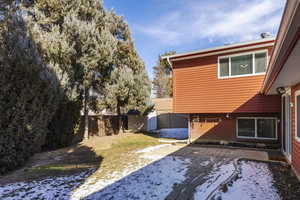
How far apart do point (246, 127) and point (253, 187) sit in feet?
16.7

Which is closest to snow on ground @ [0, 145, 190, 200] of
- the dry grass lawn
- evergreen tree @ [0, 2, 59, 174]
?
the dry grass lawn

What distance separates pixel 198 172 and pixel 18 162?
5.01 m

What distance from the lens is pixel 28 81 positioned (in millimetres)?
5129

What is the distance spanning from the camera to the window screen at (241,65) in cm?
748

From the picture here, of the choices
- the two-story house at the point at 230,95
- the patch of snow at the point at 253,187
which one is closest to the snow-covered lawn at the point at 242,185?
the patch of snow at the point at 253,187

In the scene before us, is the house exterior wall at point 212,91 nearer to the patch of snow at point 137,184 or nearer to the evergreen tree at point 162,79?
the patch of snow at point 137,184

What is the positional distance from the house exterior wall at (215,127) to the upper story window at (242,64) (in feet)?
6.19

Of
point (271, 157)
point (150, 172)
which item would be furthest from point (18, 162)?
point (271, 157)

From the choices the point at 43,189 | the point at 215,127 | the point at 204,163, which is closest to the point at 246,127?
the point at 215,127

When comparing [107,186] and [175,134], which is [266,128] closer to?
[175,134]

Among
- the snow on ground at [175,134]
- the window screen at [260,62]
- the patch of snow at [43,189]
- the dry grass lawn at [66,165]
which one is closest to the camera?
the patch of snow at [43,189]

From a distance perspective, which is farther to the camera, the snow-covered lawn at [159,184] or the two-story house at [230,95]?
the two-story house at [230,95]

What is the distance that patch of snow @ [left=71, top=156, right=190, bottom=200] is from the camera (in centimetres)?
342

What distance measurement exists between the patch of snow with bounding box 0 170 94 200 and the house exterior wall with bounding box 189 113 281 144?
627 cm
